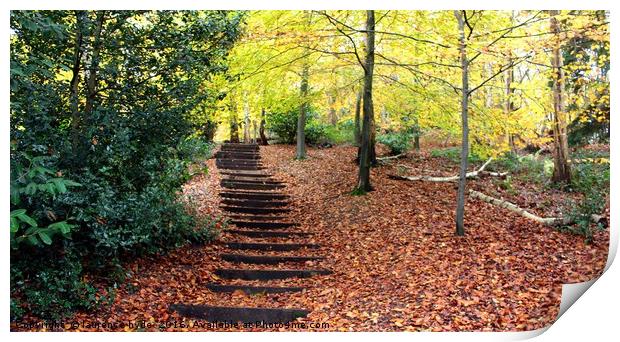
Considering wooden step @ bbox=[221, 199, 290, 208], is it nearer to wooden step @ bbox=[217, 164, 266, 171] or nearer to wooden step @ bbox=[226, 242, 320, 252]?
wooden step @ bbox=[226, 242, 320, 252]

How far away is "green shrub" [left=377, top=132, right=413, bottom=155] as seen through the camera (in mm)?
9680

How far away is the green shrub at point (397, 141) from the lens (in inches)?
381

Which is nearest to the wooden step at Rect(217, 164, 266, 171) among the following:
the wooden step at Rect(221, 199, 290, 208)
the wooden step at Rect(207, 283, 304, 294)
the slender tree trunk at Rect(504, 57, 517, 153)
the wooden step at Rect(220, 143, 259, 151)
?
the wooden step at Rect(220, 143, 259, 151)

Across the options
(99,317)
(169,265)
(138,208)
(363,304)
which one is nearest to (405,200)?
(363,304)

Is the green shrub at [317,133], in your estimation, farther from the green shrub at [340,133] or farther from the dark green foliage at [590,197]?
the dark green foliage at [590,197]

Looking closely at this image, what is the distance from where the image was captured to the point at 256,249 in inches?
210

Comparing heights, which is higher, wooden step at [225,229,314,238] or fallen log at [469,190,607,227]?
fallen log at [469,190,607,227]

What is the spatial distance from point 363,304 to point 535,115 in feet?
14.4

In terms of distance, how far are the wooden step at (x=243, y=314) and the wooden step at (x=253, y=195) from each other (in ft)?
11.9

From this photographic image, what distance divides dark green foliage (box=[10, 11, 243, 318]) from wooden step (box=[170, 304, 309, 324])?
2.63 feet

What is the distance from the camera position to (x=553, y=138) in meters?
6.48
